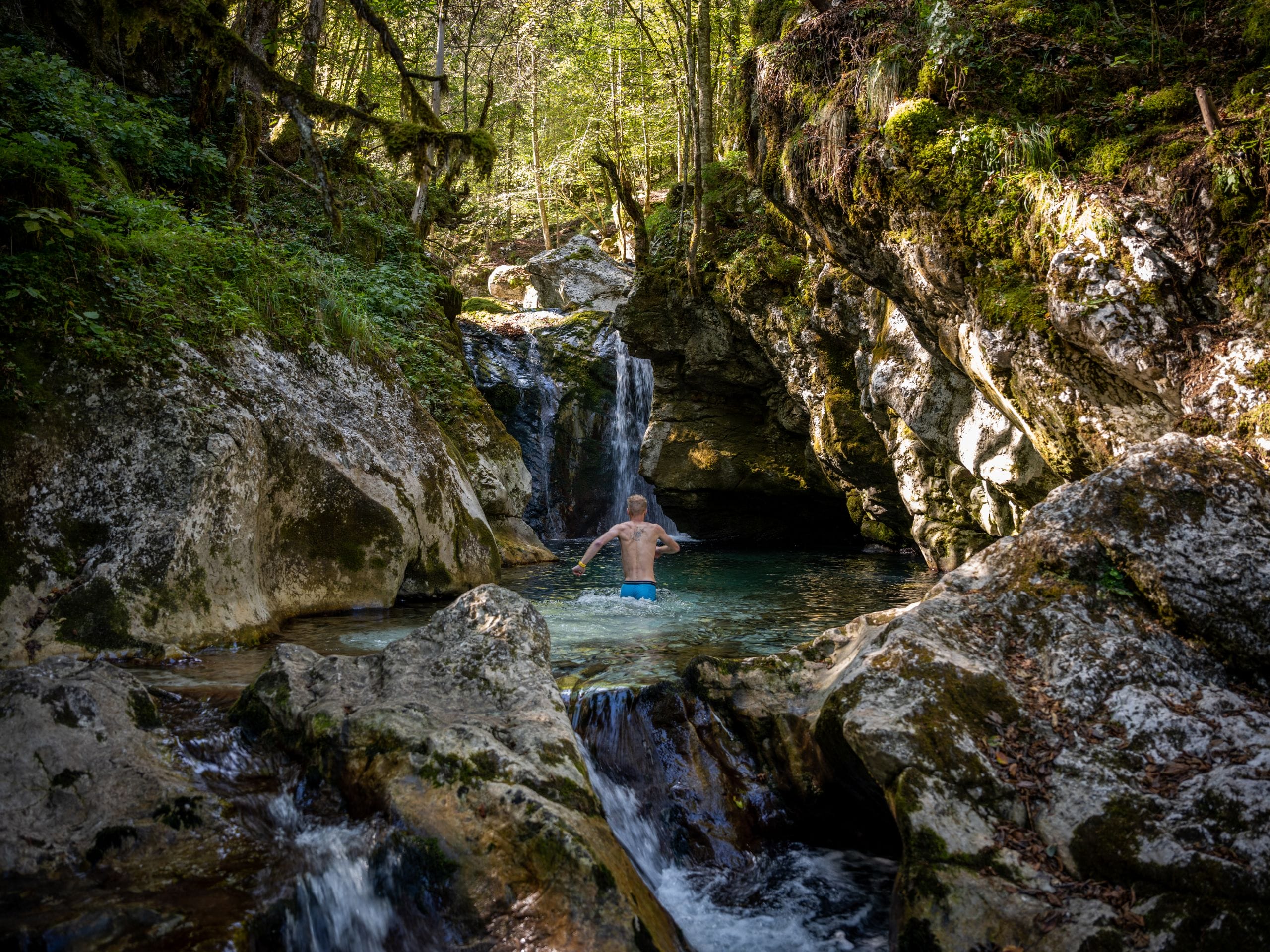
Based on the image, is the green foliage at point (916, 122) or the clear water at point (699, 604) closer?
the clear water at point (699, 604)

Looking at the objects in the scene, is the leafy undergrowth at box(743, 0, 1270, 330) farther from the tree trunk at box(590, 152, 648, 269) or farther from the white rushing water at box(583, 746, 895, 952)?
the tree trunk at box(590, 152, 648, 269)

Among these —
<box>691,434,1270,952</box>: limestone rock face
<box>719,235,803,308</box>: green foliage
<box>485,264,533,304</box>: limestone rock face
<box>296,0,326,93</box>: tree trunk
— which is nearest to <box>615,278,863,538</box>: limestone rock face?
<box>719,235,803,308</box>: green foliage

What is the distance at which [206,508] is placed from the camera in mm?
6414

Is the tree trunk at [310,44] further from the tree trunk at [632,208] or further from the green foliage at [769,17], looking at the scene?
the green foliage at [769,17]

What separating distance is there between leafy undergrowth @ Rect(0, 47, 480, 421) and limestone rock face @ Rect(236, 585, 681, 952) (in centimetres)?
383

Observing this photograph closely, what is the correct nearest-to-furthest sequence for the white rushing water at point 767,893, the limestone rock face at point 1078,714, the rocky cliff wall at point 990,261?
1. the limestone rock face at point 1078,714
2. the white rushing water at point 767,893
3. the rocky cliff wall at point 990,261

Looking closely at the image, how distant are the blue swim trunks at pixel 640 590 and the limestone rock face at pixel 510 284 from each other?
2253cm

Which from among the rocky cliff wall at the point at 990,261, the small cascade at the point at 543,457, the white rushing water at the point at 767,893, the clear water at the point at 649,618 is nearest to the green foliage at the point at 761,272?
the rocky cliff wall at the point at 990,261

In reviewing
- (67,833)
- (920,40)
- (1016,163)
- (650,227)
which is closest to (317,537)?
(67,833)

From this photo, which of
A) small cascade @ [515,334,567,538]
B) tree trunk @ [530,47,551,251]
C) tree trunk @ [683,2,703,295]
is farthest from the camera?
tree trunk @ [530,47,551,251]

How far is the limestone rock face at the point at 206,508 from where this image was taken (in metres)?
5.60

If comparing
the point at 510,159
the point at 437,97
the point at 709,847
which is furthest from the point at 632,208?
the point at 510,159

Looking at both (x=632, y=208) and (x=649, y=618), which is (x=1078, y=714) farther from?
(x=632, y=208)

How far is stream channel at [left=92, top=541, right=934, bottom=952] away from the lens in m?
3.06
